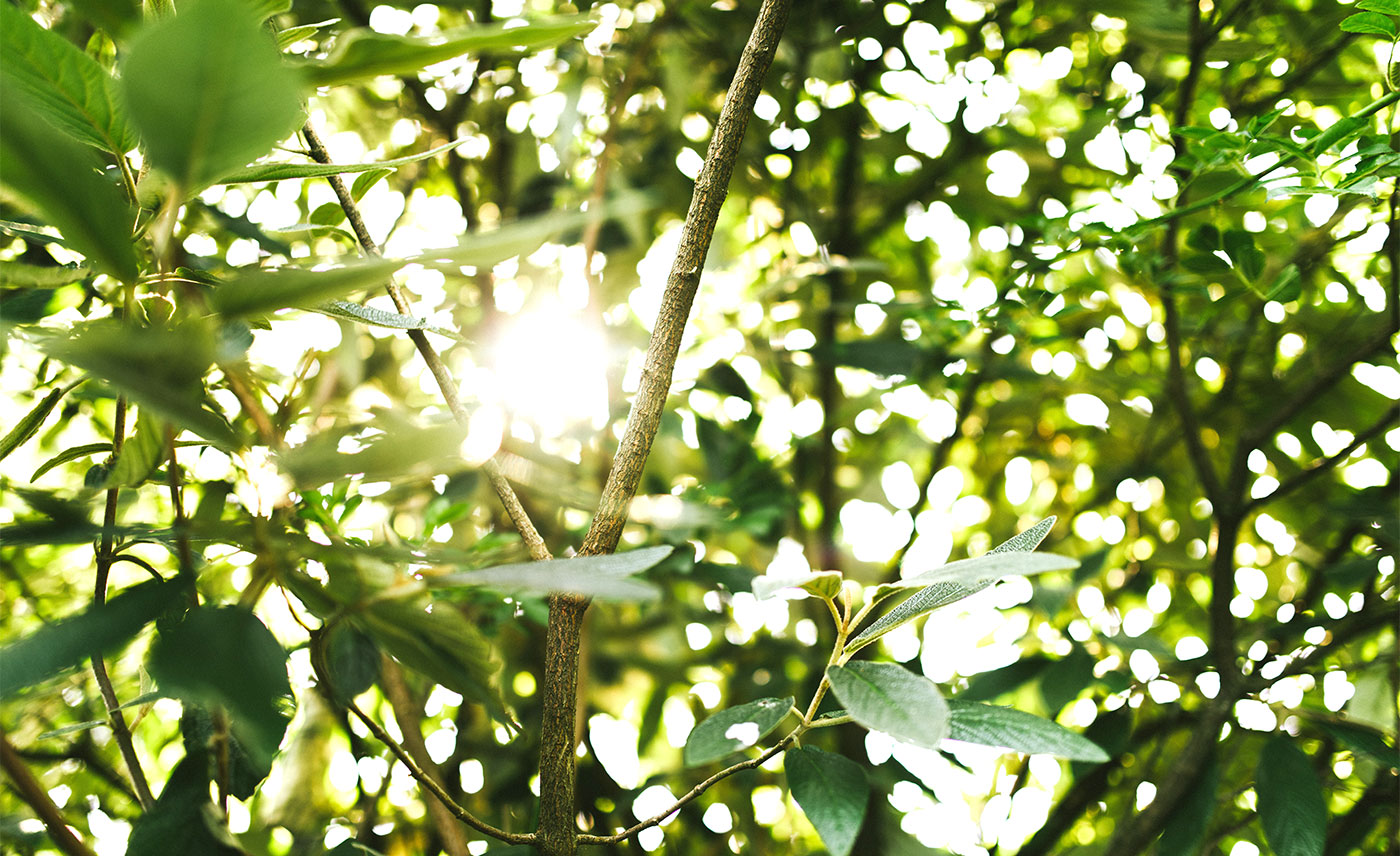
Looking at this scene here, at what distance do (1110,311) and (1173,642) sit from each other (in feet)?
1.47

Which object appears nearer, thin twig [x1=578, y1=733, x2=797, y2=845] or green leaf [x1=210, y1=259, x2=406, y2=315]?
green leaf [x1=210, y1=259, x2=406, y2=315]

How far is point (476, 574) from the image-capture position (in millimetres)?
236

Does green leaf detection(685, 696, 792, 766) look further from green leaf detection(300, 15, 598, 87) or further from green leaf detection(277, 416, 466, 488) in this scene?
green leaf detection(300, 15, 598, 87)

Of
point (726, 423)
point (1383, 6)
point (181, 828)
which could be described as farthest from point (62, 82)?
point (726, 423)

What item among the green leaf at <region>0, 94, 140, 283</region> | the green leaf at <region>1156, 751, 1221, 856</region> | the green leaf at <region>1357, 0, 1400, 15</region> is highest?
the green leaf at <region>0, 94, 140, 283</region>

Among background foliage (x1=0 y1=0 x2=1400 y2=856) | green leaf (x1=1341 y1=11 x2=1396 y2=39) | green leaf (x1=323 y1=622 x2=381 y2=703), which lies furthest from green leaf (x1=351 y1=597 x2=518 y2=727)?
green leaf (x1=1341 y1=11 x2=1396 y2=39)

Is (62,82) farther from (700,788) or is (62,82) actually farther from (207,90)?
(700,788)

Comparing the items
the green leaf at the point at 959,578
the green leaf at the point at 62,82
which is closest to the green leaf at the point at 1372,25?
the green leaf at the point at 959,578

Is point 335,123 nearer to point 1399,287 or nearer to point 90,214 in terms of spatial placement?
point 90,214

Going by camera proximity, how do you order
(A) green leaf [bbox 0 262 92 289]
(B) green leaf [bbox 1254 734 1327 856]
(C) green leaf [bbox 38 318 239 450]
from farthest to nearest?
(B) green leaf [bbox 1254 734 1327 856] < (A) green leaf [bbox 0 262 92 289] < (C) green leaf [bbox 38 318 239 450]

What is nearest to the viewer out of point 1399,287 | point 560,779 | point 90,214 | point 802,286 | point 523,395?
point 90,214

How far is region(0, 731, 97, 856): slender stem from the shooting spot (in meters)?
0.26

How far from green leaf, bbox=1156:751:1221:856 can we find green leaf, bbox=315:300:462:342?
2.13ft

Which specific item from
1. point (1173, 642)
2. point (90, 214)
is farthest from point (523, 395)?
point (1173, 642)
